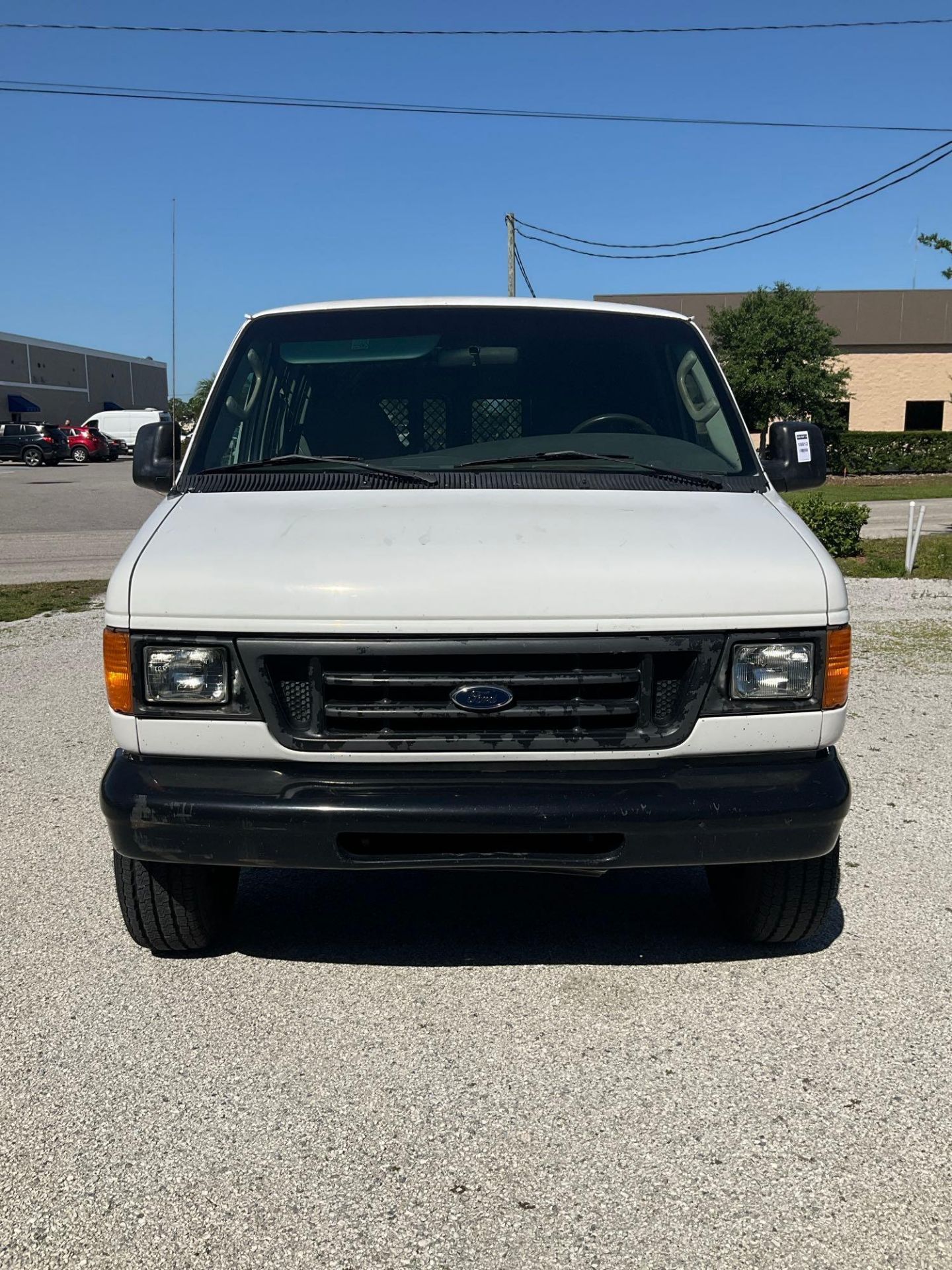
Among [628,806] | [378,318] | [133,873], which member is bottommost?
[133,873]

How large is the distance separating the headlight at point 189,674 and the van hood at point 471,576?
0.08m

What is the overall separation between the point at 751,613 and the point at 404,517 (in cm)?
102

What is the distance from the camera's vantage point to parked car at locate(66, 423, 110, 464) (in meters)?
51.2

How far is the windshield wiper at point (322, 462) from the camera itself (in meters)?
3.90

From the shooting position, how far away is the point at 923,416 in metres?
46.2

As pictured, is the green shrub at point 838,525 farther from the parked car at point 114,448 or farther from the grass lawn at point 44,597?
the parked car at point 114,448

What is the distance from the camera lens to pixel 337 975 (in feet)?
12.2

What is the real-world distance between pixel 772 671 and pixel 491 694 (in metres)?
0.77

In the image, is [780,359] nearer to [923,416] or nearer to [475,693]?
[923,416]

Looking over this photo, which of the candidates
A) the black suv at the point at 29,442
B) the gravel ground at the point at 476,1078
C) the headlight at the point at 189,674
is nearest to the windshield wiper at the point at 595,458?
the headlight at the point at 189,674

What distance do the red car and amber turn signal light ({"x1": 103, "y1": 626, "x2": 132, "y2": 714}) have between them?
50500mm

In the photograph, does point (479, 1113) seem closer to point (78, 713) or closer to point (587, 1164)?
Result: point (587, 1164)

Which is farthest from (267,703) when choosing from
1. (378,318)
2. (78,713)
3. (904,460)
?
(904,460)

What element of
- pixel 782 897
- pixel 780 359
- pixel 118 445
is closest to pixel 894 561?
pixel 782 897
